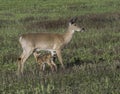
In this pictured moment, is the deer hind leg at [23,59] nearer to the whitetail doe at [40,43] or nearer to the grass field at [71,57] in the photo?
the whitetail doe at [40,43]

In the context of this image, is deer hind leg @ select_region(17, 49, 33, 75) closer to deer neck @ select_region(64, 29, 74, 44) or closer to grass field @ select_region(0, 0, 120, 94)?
grass field @ select_region(0, 0, 120, 94)

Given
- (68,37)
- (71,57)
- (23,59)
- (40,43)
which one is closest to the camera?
(23,59)

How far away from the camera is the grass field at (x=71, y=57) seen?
9.37 metres

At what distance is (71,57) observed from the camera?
15.1m

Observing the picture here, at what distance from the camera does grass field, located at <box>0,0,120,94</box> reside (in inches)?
369

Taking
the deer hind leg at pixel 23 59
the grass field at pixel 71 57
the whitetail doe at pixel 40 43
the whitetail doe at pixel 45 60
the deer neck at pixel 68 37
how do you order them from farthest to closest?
the deer neck at pixel 68 37 < the whitetail doe at pixel 40 43 < the whitetail doe at pixel 45 60 < the deer hind leg at pixel 23 59 < the grass field at pixel 71 57

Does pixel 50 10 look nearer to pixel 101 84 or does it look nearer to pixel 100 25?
pixel 100 25

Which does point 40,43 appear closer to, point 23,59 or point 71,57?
point 23,59

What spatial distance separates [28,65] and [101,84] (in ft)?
16.4

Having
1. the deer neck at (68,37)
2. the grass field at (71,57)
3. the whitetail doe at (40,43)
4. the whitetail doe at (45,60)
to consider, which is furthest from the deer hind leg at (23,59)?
the deer neck at (68,37)

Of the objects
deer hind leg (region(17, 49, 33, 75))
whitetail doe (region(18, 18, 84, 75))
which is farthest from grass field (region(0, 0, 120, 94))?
whitetail doe (region(18, 18, 84, 75))

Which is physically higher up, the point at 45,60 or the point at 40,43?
the point at 40,43

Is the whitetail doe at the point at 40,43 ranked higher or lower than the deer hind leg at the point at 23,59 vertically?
higher

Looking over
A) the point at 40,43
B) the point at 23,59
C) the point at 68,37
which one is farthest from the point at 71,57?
the point at 23,59
